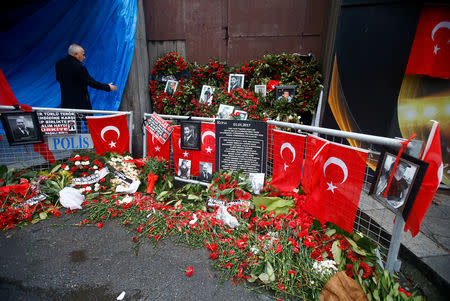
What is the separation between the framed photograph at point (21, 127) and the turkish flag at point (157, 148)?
5.50ft

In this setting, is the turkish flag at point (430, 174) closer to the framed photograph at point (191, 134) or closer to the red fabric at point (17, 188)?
the framed photograph at point (191, 134)

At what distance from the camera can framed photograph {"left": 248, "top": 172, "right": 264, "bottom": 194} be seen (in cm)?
301

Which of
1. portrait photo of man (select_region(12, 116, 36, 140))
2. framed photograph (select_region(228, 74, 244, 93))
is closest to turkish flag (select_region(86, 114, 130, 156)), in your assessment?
portrait photo of man (select_region(12, 116, 36, 140))

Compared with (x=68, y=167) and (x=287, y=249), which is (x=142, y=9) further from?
(x=287, y=249)

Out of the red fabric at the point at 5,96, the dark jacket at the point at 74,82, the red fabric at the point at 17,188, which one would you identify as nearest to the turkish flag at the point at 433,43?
the dark jacket at the point at 74,82

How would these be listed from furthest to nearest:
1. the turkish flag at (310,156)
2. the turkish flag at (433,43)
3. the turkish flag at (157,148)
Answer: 1. the turkish flag at (157,148)
2. the turkish flag at (433,43)
3. the turkish flag at (310,156)

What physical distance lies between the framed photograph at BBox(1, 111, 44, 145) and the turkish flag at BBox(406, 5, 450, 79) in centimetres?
601

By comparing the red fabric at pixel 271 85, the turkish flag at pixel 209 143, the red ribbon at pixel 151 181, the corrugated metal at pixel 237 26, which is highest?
the corrugated metal at pixel 237 26

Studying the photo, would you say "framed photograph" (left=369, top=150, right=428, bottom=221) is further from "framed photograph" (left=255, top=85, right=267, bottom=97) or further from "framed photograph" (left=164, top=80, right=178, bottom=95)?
"framed photograph" (left=164, top=80, right=178, bottom=95)

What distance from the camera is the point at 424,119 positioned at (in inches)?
137

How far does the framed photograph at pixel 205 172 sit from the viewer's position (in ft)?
11.4

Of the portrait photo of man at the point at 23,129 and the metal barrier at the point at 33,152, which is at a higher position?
the portrait photo of man at the point at 23,129

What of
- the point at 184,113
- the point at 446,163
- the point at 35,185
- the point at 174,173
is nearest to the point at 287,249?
the point at 174,173

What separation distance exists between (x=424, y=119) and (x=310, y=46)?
2.63 m
